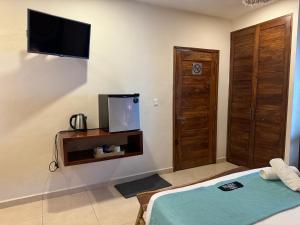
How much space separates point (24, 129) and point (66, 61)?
36.0 inches

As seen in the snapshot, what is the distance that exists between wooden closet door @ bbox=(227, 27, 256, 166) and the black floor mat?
145 centimetres

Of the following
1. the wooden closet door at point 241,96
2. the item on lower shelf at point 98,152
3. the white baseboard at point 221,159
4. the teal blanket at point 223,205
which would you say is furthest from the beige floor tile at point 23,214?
the wooden closet door at point 241,96

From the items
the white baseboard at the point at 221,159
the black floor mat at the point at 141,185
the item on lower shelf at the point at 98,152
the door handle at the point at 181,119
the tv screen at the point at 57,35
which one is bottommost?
the black floor mat at the point at 141,185

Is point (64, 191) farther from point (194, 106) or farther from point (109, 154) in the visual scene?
point (194, 106)

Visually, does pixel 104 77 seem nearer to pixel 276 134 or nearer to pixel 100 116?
pixel 100 116

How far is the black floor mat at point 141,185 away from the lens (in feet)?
8.82

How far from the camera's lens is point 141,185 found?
9.41 ft

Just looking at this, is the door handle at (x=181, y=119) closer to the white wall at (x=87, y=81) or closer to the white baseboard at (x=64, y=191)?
the white wall at (x=87, y=81)

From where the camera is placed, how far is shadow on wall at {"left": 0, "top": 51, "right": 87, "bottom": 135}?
7.47 feet

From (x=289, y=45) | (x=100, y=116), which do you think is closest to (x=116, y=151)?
(x=100, y=116)

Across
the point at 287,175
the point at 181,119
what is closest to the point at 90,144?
the point at 181,119

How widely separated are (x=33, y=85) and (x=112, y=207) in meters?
1.64

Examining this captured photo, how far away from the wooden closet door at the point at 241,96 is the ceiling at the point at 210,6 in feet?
1.12

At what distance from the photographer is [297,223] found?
1201 mm
